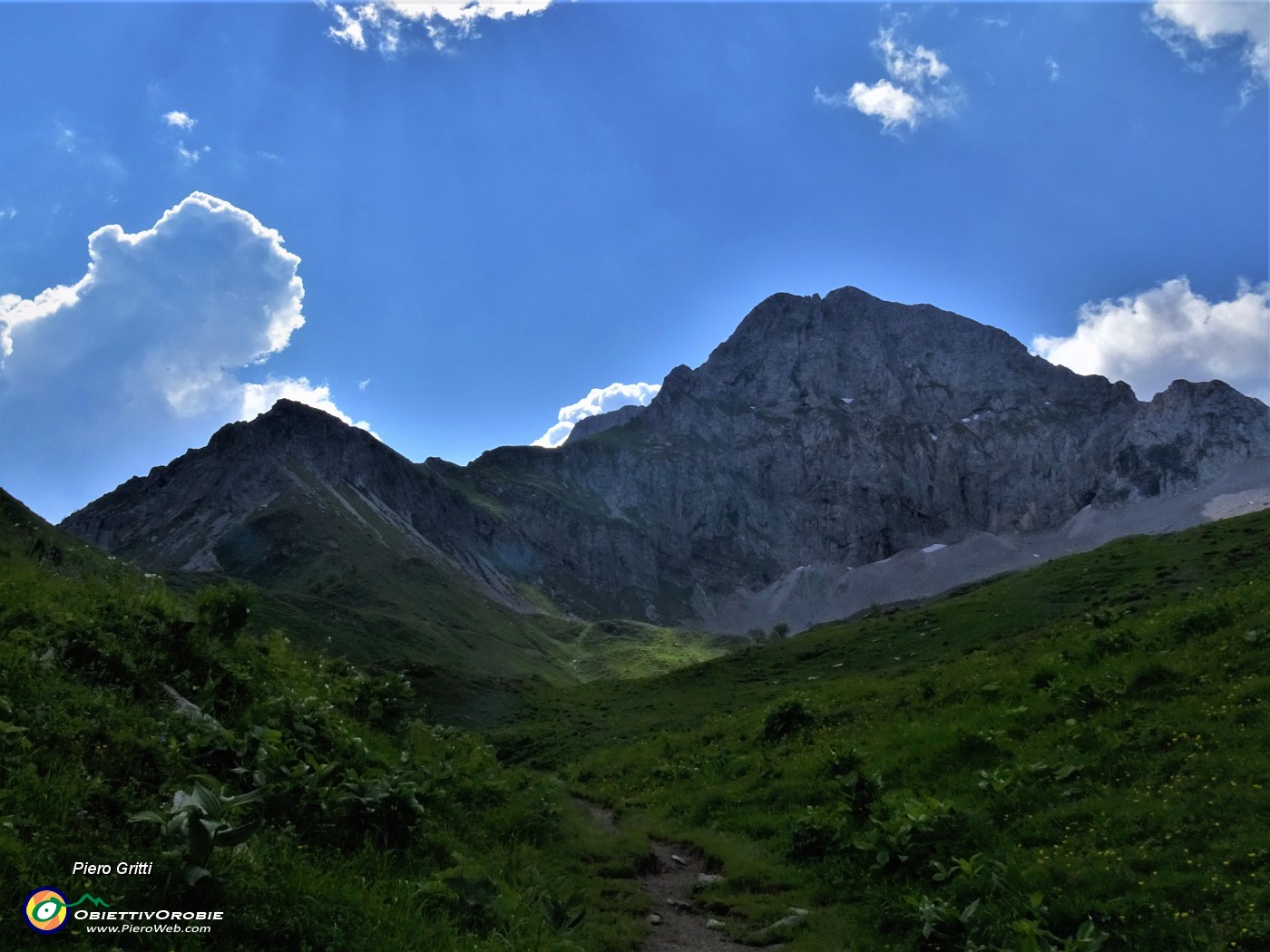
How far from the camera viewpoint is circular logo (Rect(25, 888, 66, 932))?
19.2ft

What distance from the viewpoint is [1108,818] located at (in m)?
12.7

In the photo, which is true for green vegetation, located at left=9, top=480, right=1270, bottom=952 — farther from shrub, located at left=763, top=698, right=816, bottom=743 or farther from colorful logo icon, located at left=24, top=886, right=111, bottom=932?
shrub, located at left=763, top=698, right=816, bottom=743

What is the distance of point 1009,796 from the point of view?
14.8 metres

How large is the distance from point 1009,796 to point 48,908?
611 inches

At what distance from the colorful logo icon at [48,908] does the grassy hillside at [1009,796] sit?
400 inches

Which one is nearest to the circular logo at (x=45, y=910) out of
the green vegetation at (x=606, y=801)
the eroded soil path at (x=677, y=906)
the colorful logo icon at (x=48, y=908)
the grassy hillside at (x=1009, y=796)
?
the colorful logo icon at (x=48, y=908)

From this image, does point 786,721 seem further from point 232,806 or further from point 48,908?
point 48,908

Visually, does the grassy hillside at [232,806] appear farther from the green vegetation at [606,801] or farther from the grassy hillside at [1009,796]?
the grassy hillside at [1009,796]

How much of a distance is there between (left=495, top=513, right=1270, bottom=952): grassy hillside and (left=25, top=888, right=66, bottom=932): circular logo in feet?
33.4

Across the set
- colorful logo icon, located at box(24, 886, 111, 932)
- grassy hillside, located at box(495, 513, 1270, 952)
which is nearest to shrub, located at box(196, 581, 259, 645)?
colorful logo icon, located at box(24, 886, 111, 932)

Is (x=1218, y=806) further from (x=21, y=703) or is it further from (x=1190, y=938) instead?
(x=21, y=703)

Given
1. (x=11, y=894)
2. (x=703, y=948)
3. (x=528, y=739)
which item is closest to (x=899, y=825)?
(x=703, y=948)

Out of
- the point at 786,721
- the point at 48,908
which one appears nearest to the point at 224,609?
the point at 48,908

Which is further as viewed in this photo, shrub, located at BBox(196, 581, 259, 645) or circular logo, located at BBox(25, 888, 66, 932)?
shrub, located at BBox(196, 581, 259, 645)
